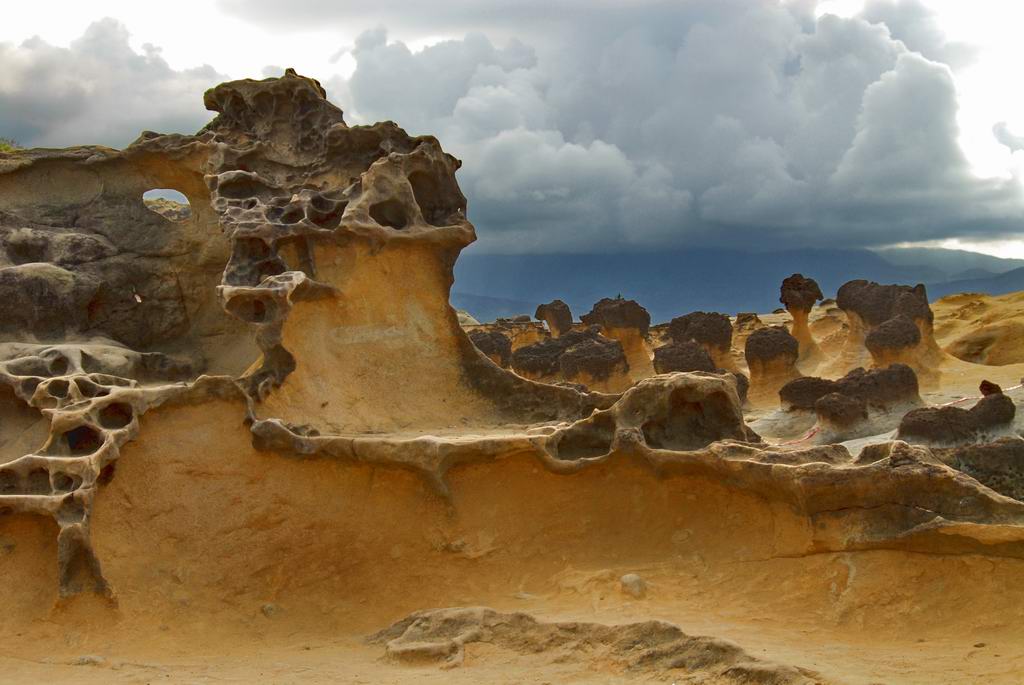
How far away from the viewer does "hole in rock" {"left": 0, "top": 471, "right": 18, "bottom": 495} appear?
588 centimetres

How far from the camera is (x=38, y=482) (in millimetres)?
5906

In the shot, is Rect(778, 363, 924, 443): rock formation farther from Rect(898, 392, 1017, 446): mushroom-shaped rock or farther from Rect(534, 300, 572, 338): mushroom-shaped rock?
A: Rect(534, 300, 572, 338): mushroom-shaped rock

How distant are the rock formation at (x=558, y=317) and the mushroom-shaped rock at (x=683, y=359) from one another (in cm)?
949

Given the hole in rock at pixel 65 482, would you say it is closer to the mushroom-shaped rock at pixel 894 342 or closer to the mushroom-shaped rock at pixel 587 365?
the mushroom-shaped rock at pixel 587 365

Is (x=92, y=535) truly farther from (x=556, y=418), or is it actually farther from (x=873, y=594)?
(x=873, y=594)

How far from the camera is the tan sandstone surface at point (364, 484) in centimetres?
490

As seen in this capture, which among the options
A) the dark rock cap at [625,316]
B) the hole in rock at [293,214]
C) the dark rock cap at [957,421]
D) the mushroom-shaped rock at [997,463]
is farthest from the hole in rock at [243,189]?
the dark rock cap at [625,316]

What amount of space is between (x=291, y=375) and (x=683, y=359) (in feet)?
40.0

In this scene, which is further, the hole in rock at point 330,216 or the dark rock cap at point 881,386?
the dark rock cap at point 881,386

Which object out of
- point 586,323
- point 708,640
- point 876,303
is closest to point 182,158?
point 708,640

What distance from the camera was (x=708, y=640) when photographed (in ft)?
14.8

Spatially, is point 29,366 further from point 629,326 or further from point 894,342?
point 629,326

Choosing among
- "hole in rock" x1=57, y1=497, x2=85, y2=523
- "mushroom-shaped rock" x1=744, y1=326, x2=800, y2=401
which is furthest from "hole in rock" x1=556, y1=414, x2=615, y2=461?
"mushroom-shaped rock" x1=744, y1=326, x2=800, y2=401

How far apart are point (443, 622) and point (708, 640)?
4.74ft
